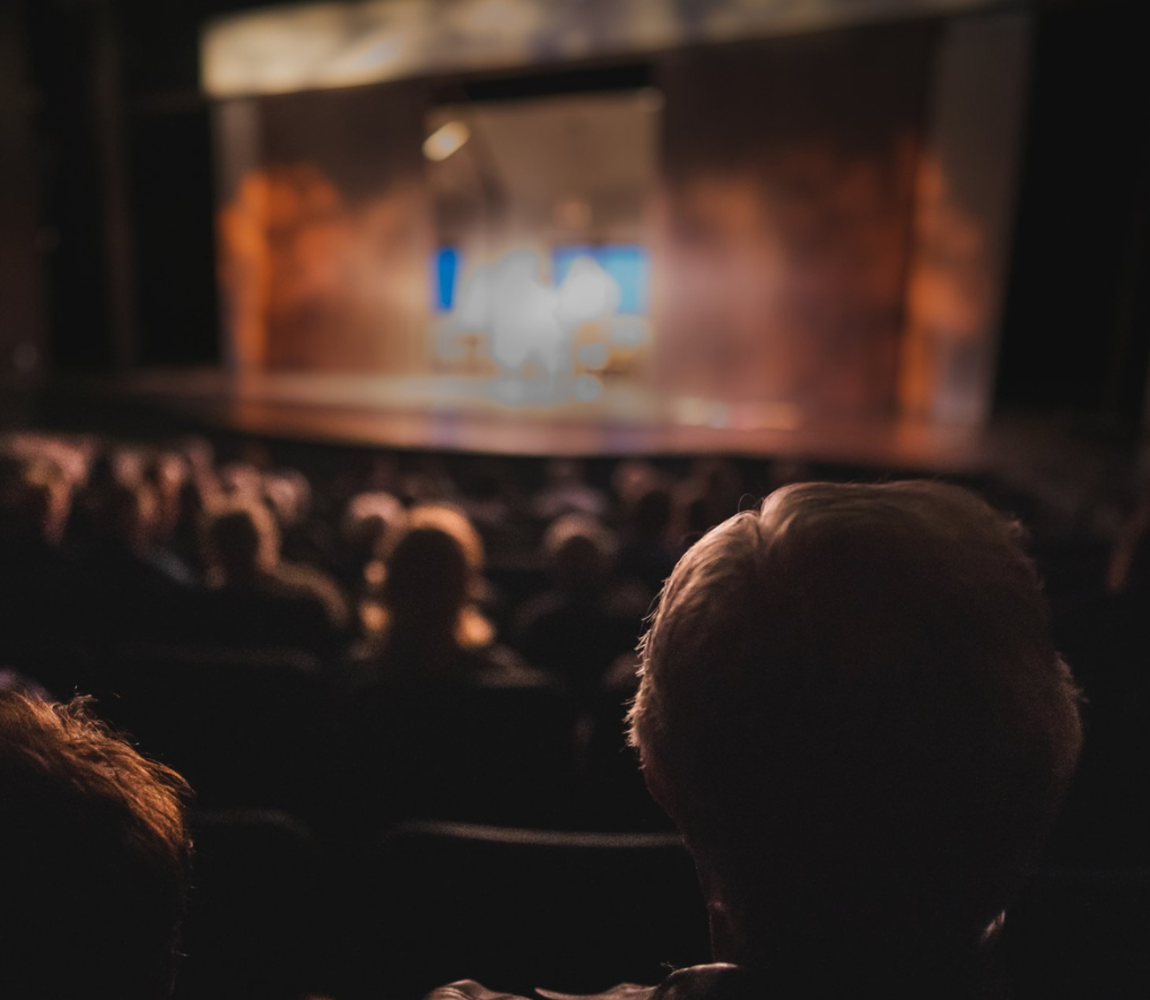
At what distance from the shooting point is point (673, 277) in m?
9.38

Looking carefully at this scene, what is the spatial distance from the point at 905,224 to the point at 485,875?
8.88 m

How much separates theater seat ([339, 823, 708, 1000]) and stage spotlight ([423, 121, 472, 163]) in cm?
1321

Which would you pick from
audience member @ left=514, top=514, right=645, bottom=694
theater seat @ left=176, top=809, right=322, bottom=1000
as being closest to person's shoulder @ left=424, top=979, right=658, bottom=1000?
theater seat @ left=176, top=809, right=322, bottom=1000

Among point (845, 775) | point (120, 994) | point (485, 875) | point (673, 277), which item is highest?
point (673, 277)

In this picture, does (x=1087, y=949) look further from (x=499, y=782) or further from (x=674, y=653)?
(x=499, y=782)

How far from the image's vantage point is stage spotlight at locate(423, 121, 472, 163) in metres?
13.0

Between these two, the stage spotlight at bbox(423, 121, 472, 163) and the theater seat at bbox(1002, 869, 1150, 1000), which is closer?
the theater seat at bbox(1002, 869, 1150, 1000)

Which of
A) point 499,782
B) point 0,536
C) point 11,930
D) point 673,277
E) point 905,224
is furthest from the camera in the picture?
point 673,277

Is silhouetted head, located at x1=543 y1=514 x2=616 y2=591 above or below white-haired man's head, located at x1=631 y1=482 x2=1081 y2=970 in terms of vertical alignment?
below

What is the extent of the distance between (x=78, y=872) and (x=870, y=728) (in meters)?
0.45

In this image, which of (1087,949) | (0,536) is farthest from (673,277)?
(1087,949)

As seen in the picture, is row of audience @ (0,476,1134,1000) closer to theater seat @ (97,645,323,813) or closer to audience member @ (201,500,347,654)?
theater seat @ (97,645,323,813)

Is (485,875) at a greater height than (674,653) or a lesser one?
lesser

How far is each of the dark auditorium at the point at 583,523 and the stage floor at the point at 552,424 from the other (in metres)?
0.09
